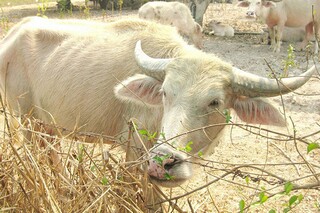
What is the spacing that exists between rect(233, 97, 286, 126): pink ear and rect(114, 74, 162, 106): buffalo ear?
69 cm


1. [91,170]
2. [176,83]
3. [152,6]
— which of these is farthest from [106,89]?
[152,6]

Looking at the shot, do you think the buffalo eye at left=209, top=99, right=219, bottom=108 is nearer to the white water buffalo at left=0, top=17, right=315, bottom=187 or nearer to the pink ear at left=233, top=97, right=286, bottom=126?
the white water buffalo at left=0, top=17, right=315, bottom=187

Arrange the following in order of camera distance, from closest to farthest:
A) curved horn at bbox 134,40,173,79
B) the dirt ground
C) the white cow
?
1. curved horn at bbox 134,40,173,79
2. the dirt ground
3. the white cow

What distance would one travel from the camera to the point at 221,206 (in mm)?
4176

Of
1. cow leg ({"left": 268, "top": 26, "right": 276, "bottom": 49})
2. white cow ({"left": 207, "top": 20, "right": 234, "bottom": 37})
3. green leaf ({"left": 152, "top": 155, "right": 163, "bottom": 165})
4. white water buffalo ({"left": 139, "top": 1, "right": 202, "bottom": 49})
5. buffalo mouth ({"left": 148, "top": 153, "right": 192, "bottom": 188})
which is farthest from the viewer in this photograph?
white cow ({"left": 207, "top": 20, "right": 234, "bottom": 37})

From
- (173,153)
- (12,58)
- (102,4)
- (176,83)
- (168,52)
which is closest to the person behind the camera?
(173,153)

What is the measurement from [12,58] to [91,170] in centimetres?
250

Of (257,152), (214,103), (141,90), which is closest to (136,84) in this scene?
(141,90)

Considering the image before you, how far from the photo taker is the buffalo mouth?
2.50 m

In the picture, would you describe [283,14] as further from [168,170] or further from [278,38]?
[168,170]

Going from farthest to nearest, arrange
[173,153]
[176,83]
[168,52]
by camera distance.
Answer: [168,52], [176,83], [173,153]

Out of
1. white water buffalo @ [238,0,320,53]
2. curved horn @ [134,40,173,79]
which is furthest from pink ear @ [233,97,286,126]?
white water buffalo @ [238,0,320,53]

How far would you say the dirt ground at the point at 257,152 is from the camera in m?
3.42

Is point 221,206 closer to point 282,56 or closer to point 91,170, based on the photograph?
point 91,170
